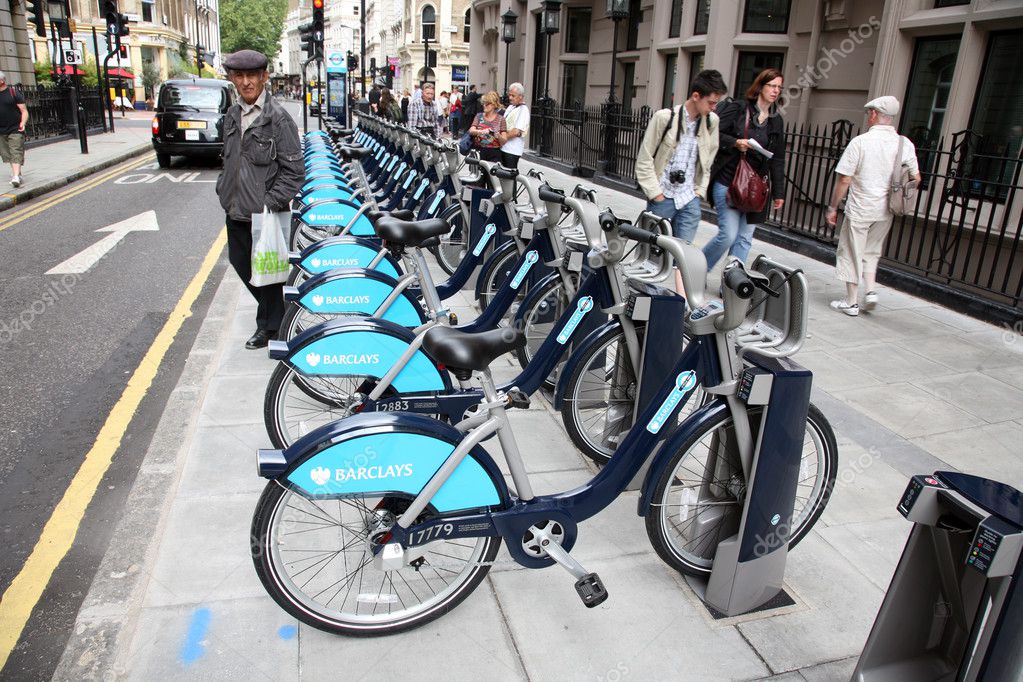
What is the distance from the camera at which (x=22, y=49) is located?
69.3 ft

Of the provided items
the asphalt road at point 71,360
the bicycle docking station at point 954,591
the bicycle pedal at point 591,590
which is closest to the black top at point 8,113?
the asphalt road at point 71,360

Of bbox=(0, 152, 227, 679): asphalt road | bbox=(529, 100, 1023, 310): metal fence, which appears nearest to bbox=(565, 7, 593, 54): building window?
bbox=(529, 100, 1023, 310): metal fence

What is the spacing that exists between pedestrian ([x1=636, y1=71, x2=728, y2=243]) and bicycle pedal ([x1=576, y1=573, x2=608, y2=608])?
3836 mm

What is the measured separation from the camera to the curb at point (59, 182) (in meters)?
11.4

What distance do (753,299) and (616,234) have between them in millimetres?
Answer: 896

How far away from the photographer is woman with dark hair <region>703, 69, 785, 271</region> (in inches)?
241

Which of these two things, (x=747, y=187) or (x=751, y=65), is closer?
(x=747, y=187)

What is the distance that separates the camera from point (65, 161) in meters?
16.1

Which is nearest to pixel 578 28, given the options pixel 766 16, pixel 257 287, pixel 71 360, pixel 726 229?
pixel 766 16

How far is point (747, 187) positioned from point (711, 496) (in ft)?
12.9

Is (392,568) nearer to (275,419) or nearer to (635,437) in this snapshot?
(635,437)

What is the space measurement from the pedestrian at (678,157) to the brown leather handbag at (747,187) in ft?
0.93

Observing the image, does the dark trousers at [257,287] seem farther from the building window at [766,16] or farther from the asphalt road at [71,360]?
the building window at [766,16]

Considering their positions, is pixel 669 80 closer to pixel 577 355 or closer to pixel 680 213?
pixel 680 213
